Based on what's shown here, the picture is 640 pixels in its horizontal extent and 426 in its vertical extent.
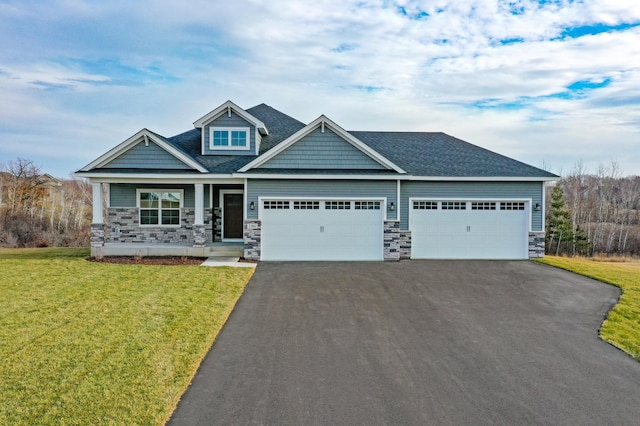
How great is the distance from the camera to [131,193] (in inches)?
647

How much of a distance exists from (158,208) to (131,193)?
4.10 ft

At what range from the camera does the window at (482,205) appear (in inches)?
599

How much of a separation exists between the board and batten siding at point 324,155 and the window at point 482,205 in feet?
13.3

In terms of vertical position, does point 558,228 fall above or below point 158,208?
below

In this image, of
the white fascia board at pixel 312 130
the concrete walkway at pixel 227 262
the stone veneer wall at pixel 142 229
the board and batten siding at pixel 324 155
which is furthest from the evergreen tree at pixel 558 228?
the stone veneer wall at pixel 142 229

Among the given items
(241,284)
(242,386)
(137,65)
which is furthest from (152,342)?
(137,65)

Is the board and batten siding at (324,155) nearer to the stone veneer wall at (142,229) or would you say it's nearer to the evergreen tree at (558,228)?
the stone veneer wall at (142,229)

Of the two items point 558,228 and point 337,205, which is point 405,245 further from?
A: point 558,228

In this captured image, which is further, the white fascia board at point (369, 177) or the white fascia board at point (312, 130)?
the white fascia board at point (312, 130)

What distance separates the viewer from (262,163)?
48.0ft

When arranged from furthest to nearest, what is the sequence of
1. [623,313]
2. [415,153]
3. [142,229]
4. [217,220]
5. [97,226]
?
[415,153]
[217,220]
[142,229]
[97,226]
[623,313]

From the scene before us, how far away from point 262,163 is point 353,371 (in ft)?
33.1

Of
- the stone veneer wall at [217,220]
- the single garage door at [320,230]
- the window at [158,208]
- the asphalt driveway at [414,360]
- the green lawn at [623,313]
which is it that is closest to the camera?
the asphalt driveway at [414,360]

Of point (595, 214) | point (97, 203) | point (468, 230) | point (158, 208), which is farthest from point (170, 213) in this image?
point (595, 214)
